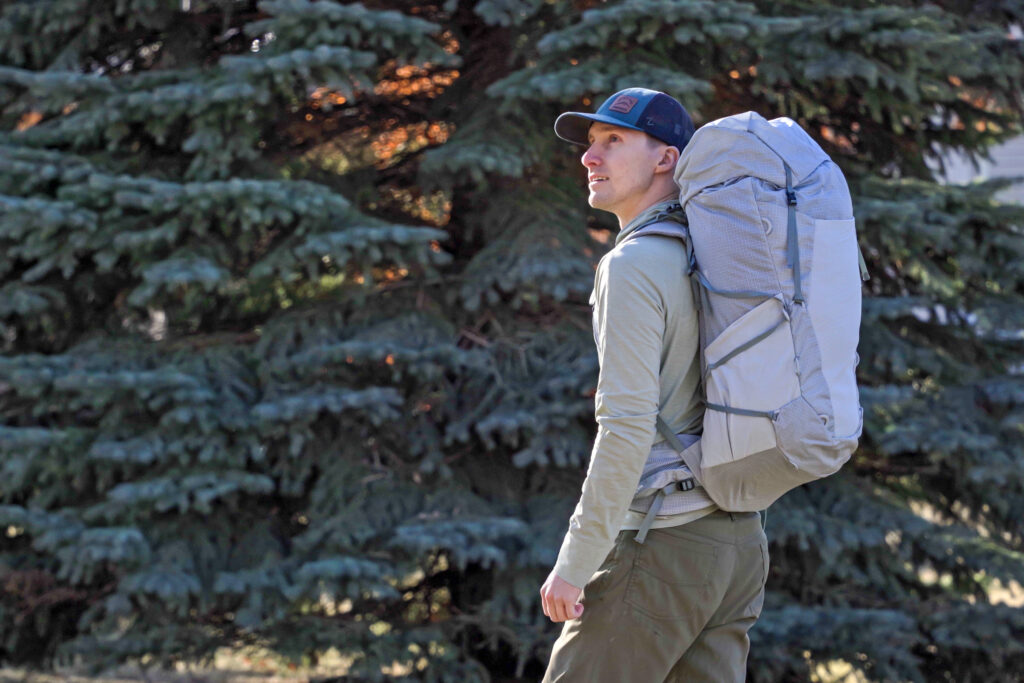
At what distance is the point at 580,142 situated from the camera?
10.2ft

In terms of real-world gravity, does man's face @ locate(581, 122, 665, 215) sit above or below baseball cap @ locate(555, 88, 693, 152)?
below

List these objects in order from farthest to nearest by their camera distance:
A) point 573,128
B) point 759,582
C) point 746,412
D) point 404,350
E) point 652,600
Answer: point 404,350 < point 573,128 < point 759,582 < point 652,600 < point 746,412

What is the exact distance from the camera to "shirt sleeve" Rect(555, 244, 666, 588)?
2.42 metres

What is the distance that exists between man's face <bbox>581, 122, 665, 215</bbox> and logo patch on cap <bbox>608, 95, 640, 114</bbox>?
45 millimetres

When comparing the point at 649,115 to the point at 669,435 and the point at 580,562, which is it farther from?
the point at 580,562

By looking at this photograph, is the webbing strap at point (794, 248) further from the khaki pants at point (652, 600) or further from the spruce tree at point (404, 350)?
the spruce tree at point (404, 350)

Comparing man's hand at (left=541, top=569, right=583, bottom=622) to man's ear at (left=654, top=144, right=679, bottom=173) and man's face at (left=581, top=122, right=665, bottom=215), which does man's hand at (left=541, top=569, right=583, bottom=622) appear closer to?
man's face at (left=581, top=122, right=665, bottom=215)

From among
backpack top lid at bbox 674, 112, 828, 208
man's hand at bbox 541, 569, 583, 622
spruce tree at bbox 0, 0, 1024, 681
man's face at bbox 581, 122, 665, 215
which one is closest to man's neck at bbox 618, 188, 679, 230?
man's face at bbox 581, 122, 665, 215

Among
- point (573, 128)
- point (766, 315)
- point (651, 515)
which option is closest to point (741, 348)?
point (766, 315)

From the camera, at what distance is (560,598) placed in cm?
245

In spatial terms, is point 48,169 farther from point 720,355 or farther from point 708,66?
point 720,355

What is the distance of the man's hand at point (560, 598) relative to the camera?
2443 millimetres

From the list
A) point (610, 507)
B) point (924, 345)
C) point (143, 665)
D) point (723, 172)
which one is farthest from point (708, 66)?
point (143, 665)

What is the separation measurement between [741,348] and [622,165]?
64 centimetres
